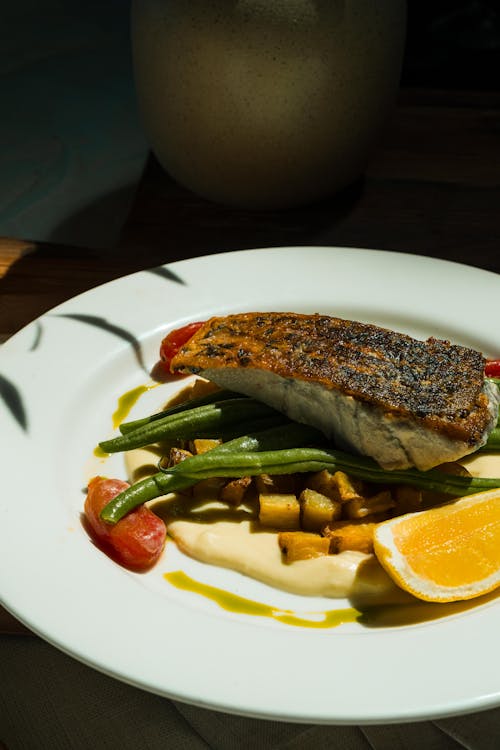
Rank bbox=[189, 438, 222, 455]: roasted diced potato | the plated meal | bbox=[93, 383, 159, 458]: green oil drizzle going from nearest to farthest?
the plated meal < bbox=[189, 438, 222, 455]: roasted diced potato < bbox=[93, 383, 159, 458]: green oil drizzle

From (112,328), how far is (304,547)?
1.48 m

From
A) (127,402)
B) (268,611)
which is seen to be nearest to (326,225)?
(127,402)

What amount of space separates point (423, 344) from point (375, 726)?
1335mm

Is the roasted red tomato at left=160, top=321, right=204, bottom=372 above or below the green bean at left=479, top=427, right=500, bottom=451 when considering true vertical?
below

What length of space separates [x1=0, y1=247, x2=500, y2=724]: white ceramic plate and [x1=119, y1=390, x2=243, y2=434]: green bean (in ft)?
0.45

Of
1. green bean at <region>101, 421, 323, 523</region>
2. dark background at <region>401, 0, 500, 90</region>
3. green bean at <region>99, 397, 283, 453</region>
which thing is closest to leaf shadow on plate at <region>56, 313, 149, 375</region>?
green bean at <region>99, 397, 283, 453</region>

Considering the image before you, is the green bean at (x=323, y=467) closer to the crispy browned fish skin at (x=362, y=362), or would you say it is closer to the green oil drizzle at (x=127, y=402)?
the crispy browned fish skin at (x=362, y=362)

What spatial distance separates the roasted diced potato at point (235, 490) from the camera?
3.25m

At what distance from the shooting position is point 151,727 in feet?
8.88

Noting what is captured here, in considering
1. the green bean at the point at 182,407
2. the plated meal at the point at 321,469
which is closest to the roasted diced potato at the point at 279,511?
the plated meal at the point at 321,469

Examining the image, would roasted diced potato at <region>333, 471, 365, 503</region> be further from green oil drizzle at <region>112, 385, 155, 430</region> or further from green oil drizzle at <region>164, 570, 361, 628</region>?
green oil drizzle at <region>112, 385, 155, 430</region>

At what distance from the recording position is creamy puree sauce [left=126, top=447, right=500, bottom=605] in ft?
9.70

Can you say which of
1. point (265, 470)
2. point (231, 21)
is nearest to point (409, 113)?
point (231, 21)

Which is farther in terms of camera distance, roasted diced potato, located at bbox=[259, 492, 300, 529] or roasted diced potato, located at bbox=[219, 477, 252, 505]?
roasted diced potato, located at bbox=[219, 477, 252, 505]
